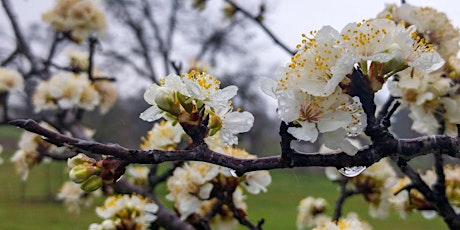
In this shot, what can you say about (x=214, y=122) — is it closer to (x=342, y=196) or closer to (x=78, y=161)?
(x=78, y=161)

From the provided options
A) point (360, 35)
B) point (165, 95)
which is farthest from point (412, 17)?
point (165, 95)

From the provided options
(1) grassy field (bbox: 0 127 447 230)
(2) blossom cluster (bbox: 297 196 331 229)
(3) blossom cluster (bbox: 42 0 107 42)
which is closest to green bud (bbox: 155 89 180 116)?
(2) blossom cluster (bbox: 297 196 331 229)

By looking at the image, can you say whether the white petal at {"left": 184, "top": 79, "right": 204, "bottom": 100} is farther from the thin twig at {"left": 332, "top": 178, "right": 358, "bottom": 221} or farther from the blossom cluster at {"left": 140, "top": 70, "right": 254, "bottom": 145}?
the thin twig at {"left": 332, "top": 178, "right": 358, "bottom": 221}

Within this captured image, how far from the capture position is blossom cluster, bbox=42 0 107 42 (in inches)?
92.2

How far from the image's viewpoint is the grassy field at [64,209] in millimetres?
7480

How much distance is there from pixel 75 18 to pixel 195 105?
1761mm

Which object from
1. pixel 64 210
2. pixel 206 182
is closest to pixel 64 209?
pixel 64 210

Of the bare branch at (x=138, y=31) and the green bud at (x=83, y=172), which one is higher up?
the green bud at (x=83, y=172)

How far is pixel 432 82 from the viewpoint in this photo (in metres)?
1.11

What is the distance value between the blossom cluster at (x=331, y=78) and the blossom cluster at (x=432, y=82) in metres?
0.32

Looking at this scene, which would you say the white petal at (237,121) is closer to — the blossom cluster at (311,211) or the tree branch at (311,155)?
the tree branch at (311,155)

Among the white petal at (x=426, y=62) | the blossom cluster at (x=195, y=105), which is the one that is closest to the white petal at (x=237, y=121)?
the blossom cluster at (x=195, y=105)

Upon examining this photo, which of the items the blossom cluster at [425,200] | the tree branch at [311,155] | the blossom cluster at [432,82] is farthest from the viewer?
the blossom cluster at [425,200]

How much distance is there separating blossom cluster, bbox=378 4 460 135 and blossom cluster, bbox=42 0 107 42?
1426 millimetres
